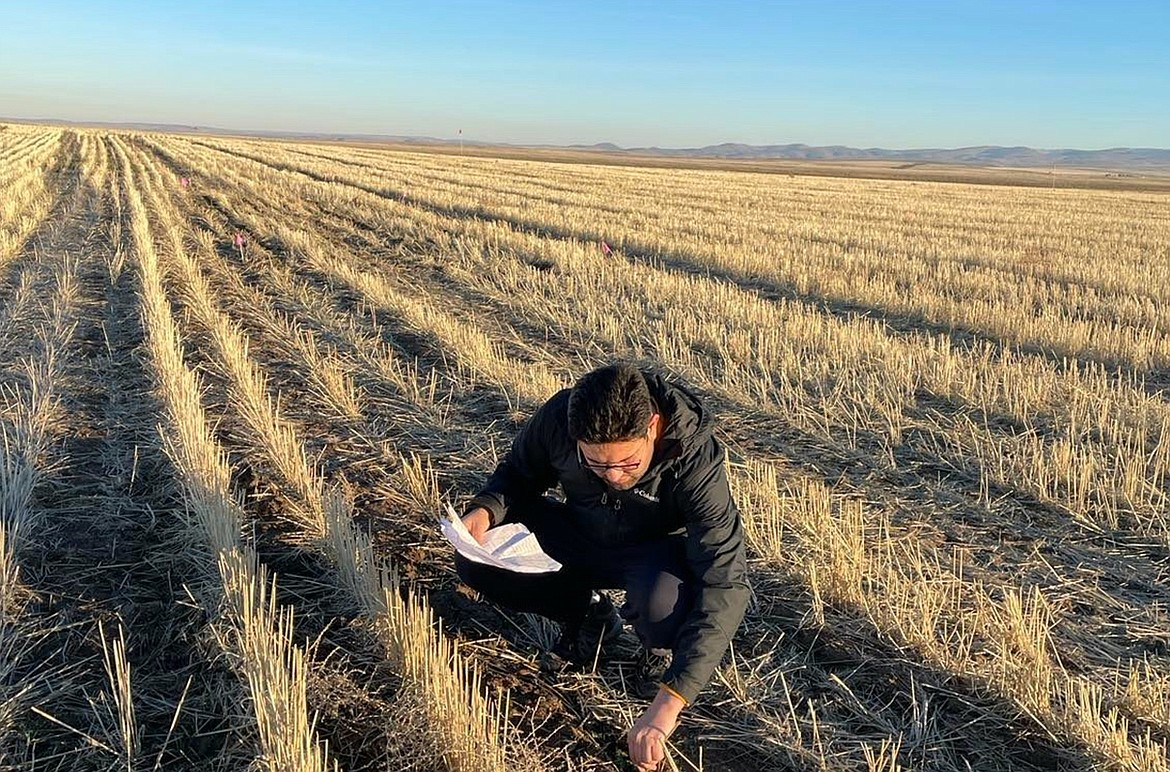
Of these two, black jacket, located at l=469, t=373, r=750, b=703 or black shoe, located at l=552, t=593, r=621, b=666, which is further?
black shoe, located at l=552, t=593, r=621, b=666

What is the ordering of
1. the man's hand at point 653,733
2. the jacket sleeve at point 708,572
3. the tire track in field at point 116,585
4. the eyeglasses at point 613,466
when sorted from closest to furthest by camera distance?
the man's hand at point 653,733 → the jacket sleeve at point 708,572 → the eyeglasses at point 613,466 → the tire track in field at point 116,585

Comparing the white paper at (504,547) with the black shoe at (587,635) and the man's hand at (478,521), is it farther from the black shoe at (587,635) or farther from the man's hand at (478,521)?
the black shoe at (587,635)

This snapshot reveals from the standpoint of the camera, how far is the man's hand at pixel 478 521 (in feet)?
11.6

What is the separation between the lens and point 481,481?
5.43m

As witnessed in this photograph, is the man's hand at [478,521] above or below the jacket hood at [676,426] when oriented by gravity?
below

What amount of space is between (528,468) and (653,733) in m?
1.35

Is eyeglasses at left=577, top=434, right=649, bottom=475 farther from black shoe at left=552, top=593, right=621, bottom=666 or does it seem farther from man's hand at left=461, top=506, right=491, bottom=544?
black shoe at left=552, top=593, right=621, bottom=666

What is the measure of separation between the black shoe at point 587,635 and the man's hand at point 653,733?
3.04 feet

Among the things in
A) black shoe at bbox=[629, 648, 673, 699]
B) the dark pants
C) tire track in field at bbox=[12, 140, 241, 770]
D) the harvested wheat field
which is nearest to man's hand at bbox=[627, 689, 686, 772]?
the harvested wheat field

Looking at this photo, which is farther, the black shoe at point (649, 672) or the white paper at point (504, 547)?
the black shoe at point (649, 672)

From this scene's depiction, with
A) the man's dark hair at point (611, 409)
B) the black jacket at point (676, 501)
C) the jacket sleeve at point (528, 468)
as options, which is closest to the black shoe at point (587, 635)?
the black jacket at point (676, 501)

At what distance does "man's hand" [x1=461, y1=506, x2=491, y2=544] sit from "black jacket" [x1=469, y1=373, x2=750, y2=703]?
0.13ft

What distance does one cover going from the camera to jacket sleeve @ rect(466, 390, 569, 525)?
11.4ft

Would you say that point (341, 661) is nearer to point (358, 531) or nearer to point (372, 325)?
point (358, 531)
